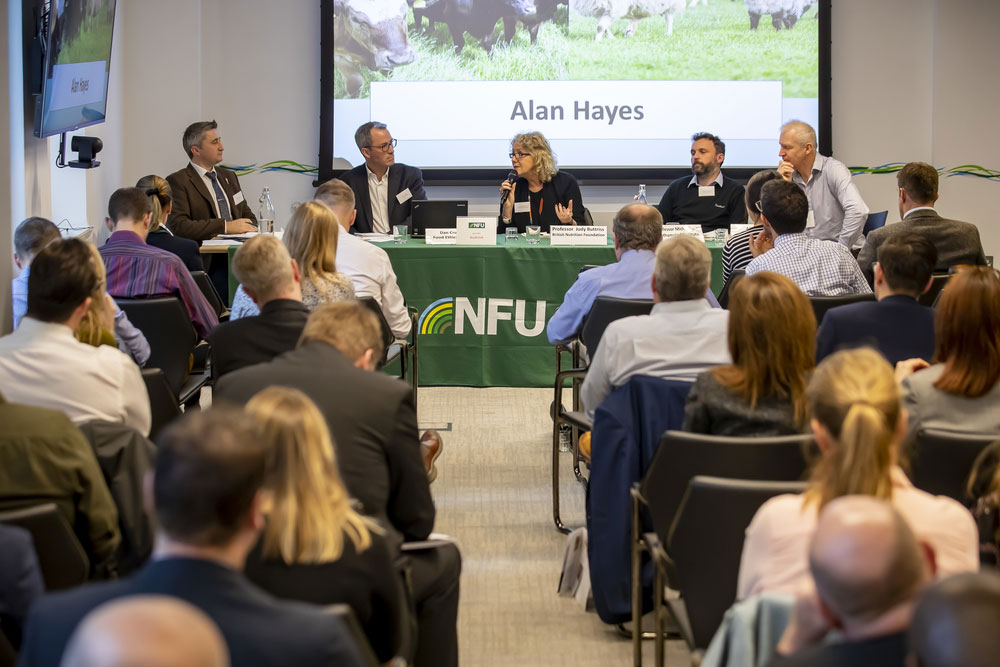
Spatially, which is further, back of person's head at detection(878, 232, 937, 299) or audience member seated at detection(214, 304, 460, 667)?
back of person's head at detection(878, 232, 937, 299)

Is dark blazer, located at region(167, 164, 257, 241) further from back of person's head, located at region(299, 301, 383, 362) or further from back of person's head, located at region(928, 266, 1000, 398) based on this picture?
back of person's head, located at region(928, 266, 1000, 398)

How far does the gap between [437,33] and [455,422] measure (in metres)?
3.96

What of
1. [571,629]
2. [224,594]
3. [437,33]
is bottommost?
[571,629]

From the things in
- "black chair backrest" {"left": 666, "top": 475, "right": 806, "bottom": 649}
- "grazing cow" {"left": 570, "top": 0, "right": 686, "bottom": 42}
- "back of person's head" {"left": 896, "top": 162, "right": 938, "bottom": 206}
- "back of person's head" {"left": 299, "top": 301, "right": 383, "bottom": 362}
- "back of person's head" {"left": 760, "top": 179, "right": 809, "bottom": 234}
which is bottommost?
"black chair backrest" {"left": 666, "top": 475, "right": 806, "bottom": 649}


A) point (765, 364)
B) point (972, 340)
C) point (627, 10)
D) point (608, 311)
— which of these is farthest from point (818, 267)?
point (627, 10)

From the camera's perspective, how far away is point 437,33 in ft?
28.2

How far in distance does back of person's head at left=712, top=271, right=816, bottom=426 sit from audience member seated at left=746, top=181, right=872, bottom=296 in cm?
196

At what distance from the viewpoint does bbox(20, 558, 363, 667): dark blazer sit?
1.39 meters

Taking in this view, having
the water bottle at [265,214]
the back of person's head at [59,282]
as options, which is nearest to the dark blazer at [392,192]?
the water bottle at [265,214]

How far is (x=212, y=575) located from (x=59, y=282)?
63.9 inches

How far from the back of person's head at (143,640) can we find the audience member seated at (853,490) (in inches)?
42.1

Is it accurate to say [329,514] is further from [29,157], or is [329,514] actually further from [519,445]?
[29,157]

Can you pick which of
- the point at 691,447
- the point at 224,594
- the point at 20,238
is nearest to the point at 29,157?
the point at 20,238

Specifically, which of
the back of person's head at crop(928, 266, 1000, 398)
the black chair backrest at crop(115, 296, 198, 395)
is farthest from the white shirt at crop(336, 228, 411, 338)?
the back of person's head at crop(928, 266, 1000, 398)
